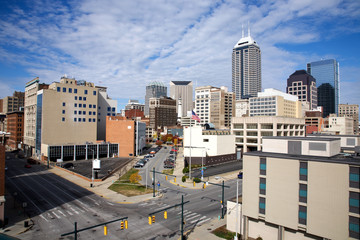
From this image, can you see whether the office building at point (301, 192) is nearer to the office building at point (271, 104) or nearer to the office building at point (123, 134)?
the office building at point (123, 134)

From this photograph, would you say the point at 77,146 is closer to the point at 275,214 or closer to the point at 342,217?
the point at 275,214

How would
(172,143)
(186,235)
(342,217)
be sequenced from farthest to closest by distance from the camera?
(172,143) → (186,235) → (342,217)

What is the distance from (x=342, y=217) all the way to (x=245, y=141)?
83.7 m

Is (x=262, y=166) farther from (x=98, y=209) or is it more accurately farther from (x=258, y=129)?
(x=258, y=129)

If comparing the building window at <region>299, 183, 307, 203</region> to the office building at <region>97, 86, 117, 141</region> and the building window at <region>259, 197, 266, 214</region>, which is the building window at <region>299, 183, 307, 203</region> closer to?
the building window at <region>259, 197, 266, 214</region>

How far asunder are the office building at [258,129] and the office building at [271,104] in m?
49.7

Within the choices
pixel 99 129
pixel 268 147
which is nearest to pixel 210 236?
pixel 268 147

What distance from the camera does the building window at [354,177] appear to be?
23.9 metres

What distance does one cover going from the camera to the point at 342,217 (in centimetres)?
2423

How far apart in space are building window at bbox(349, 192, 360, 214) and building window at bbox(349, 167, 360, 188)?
33.1 inches

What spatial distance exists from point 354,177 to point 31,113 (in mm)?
125219

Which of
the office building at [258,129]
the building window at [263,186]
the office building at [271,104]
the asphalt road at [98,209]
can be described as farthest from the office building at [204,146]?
the office building at [271,104]

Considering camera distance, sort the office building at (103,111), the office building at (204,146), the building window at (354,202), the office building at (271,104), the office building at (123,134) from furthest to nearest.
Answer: the office building at (271,104) → the office building at (103,111) → the office building at (123,134) → the office building at (204,146) → the building window at (354,202)

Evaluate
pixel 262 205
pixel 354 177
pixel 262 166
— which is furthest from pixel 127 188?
pixel 354 177
